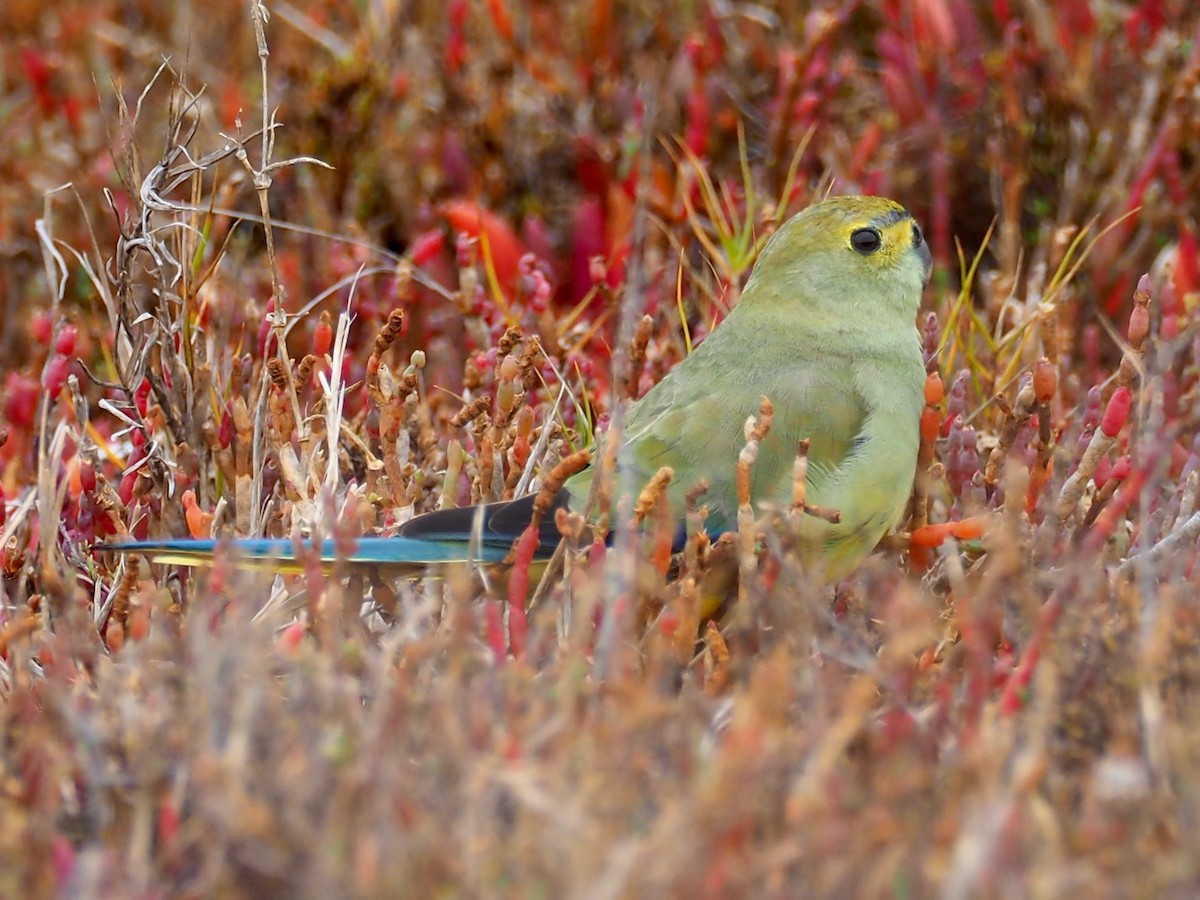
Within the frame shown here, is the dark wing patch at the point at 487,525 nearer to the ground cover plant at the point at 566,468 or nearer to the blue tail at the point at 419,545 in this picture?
the blue tail at the point at 419,545

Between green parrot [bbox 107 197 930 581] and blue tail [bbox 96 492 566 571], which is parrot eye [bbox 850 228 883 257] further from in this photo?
blue tail [bbox 96 492 566 571]

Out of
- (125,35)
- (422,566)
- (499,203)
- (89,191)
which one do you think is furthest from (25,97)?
(422,566)

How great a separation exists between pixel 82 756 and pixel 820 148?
322 centimetres

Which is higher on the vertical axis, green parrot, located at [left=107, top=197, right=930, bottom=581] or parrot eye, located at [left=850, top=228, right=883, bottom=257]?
parrot eye, located at [left=850, top=228, right=883, bottom=257]

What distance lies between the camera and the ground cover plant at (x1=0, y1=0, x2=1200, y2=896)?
1565 millimetres

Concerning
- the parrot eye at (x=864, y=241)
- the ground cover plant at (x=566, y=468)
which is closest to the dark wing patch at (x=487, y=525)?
the ground cover plant at (x=566, y=468)

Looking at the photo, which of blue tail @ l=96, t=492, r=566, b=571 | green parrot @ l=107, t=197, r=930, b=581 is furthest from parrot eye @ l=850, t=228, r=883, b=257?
blue tail @ l=96, t=492, r=566, b=571

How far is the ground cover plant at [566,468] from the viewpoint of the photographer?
5.14ft

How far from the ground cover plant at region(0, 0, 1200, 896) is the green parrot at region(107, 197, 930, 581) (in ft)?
0.31

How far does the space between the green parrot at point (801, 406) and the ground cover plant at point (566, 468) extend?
0.31ft

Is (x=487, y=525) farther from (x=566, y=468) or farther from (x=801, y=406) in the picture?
(x=801, y=406)

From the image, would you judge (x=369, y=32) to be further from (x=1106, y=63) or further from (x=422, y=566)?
(x=422, y=566)

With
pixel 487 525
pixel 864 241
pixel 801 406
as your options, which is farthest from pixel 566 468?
pixel 864 241

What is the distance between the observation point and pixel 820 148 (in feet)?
14.8
